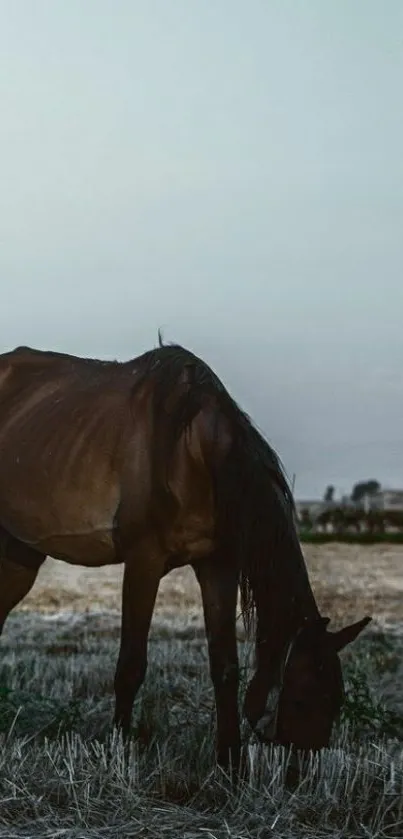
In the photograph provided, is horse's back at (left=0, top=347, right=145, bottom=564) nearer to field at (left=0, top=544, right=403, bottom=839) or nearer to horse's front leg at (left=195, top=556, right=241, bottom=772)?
horse's front leg at (left=195, top=556, right=241, bottom=772)

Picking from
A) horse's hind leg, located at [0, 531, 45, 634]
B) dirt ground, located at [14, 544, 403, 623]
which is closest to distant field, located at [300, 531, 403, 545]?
dirt ground, located at [14, 544, 403, 623]

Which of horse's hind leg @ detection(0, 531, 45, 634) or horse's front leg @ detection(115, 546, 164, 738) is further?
horse's hind leg @ detection(0, 531, 45, 634)

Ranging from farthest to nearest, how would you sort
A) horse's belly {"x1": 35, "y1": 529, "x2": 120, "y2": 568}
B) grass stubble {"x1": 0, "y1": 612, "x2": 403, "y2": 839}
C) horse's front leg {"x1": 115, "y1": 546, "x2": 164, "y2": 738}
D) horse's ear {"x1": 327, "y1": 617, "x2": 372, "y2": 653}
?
horse's belly {"x1": 35, "y1": 529, "x2": 120, "y2": 568}
horse's front leg {"x1": 115, "y1": 546, "x2": 164, "y2": 738}
horse's ear {"x1": 327, "y1": 617, "x2": 372, "y2": 653}
grass stubble {"x1": 0, "y1": 612, "x2": 403, "y2": 839}

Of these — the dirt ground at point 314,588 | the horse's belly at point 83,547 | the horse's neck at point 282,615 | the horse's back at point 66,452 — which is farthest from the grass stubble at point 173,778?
the dirt ground at point 314,588

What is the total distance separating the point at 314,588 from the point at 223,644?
8.75m

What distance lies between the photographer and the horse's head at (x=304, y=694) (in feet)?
16.5

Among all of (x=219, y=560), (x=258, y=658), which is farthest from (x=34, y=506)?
(x=258, y=658)

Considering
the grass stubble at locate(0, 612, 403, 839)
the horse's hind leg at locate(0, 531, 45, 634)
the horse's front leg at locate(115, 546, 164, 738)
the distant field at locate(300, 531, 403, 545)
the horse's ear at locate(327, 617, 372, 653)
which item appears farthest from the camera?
the distant field at locate(300, 531, 403, 545)

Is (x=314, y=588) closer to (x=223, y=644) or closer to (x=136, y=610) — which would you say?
(x=223, y=644)

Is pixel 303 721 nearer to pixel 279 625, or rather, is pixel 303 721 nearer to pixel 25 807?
pixel 279 625

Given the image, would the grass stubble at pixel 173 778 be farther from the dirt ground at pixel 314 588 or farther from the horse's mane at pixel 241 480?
the dirt ground at pixel 314 588

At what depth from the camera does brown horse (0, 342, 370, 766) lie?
5090mm

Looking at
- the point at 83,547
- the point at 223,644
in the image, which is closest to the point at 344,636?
the point at 223,644

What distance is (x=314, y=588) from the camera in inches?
551
